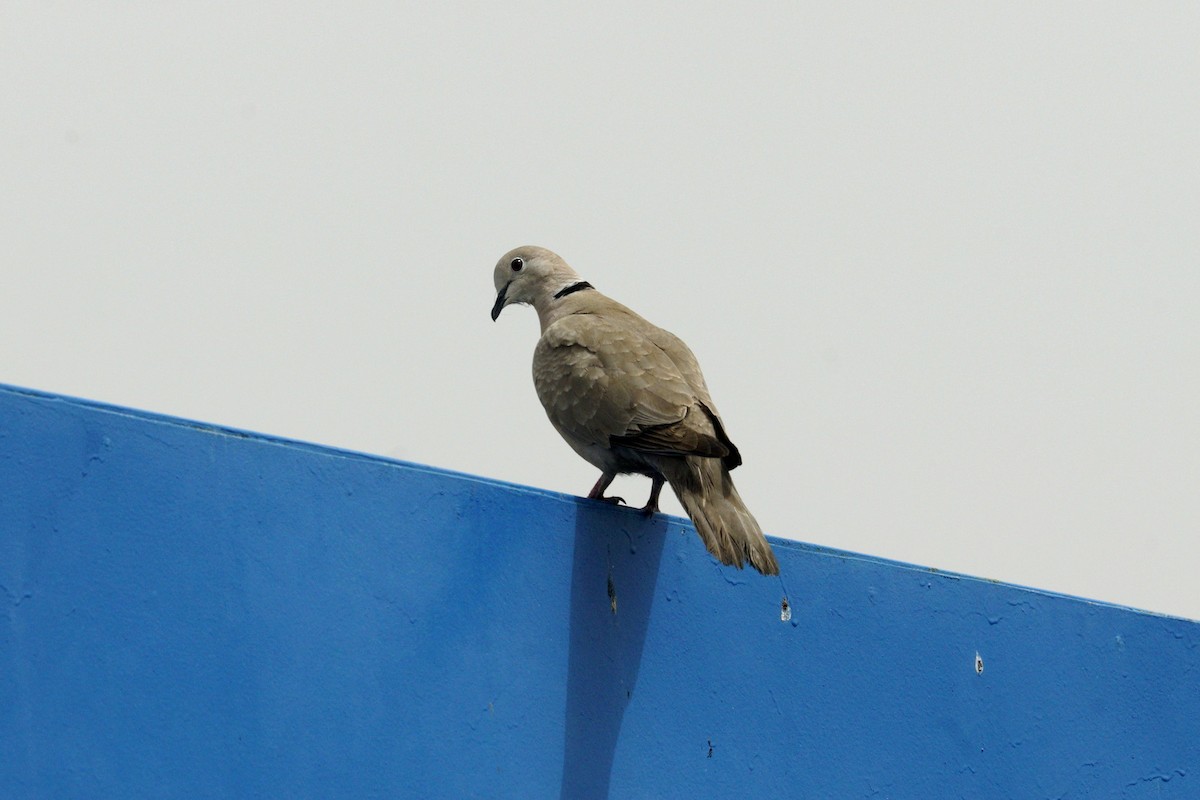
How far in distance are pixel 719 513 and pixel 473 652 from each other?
2.67 ft

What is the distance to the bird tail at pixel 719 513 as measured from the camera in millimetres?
3611

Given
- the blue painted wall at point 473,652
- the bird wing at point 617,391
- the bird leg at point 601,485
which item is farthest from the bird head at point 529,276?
the blue painted wall at point 473,652

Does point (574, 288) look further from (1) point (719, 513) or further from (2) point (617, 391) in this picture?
(1) point (719, 513)

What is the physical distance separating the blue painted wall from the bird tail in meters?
0.24

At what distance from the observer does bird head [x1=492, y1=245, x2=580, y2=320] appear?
565 cm

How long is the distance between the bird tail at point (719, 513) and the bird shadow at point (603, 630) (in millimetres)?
225

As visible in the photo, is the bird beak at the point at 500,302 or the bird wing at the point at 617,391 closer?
the bird wing at the point at 617,391

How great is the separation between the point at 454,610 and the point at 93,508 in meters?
0.97

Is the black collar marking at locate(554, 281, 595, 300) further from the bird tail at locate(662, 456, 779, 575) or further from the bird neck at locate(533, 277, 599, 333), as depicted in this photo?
the bird tail at locate(662, 456, 779, 575)

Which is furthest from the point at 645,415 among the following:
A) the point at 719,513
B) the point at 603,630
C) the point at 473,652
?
the point at 473,652

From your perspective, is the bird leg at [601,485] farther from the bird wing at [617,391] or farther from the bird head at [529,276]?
the bird head at [529,276]

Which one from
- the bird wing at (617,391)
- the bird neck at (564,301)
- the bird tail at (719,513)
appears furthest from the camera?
the bird neck at (564,301)

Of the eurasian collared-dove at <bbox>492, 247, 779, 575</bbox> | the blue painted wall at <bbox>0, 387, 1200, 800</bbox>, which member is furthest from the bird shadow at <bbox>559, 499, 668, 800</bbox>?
the eurasian collared-dove at <bbox>492, 247, 779, 575</bbox>

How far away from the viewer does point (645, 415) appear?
162 inches
